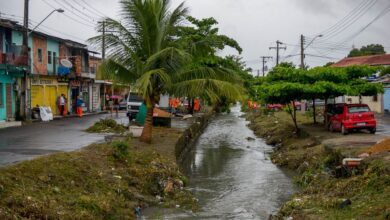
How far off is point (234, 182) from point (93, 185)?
24.0 ft

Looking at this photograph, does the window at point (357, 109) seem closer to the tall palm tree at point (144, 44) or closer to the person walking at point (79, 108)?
the tall palm tree at point (144, 44)

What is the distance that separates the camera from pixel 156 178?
15.1m

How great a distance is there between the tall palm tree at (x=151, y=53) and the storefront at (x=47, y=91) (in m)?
19.6

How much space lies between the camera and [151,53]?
1972cm

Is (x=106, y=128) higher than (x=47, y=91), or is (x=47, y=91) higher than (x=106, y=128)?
(x=47, y=91)

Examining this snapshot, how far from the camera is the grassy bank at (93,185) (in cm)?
925

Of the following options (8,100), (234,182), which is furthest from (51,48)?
(234,182)

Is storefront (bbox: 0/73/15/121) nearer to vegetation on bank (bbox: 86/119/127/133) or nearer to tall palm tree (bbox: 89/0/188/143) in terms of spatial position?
vegetation on bank (bbox: 86/119/127/133)

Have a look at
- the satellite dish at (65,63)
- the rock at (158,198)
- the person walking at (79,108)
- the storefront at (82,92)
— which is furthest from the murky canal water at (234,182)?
the storefront at (82,92)

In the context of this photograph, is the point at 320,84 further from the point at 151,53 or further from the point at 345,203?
the point at 345,203

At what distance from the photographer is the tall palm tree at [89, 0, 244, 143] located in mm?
19047

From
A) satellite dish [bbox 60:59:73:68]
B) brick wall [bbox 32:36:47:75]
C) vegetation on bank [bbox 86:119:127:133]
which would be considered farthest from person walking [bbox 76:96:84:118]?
vegetation on bank [bbox 86:119:127:133]

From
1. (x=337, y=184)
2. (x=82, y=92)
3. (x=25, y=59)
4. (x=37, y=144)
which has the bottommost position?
(x=337, y=184)

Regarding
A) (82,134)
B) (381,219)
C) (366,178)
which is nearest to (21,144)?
(82,134)
